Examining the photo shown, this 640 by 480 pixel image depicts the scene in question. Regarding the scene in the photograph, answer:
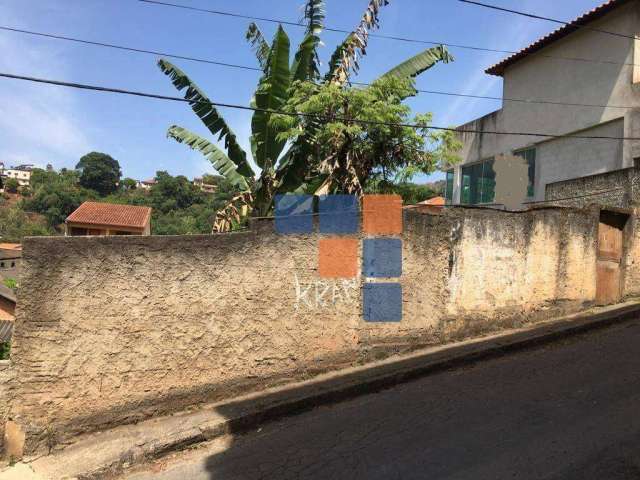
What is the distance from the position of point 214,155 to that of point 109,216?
2214 cm

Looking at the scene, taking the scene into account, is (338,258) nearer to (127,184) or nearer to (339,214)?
(339,214)

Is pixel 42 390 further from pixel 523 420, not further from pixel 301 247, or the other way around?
pixel 523 420

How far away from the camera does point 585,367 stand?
5.14 m

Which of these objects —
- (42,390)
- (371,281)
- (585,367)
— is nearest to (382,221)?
(371,281)

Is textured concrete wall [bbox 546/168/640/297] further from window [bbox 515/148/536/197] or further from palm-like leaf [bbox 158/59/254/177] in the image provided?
palm-like leaf [bbox 158/59/254/177]

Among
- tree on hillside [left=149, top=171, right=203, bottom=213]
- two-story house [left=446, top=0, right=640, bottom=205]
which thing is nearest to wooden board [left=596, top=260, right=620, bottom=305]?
two-story house [left=446, top=0, right=640, bottom=205]

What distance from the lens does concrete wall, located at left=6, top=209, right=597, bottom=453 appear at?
3.76 meters

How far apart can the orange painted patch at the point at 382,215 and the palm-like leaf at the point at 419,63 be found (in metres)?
4.62

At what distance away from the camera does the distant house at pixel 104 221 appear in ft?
88.9

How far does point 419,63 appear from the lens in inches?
357

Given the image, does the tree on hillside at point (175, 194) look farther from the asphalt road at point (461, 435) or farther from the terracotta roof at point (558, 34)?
the asphalt road at point (461, 435)

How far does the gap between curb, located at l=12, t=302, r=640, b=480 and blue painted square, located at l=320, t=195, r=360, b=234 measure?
1589mm

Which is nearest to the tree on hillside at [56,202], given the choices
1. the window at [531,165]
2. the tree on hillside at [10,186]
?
the tree on hillside at [10,186]

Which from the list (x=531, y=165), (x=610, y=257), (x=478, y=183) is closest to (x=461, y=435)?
(x=610, y=257)
